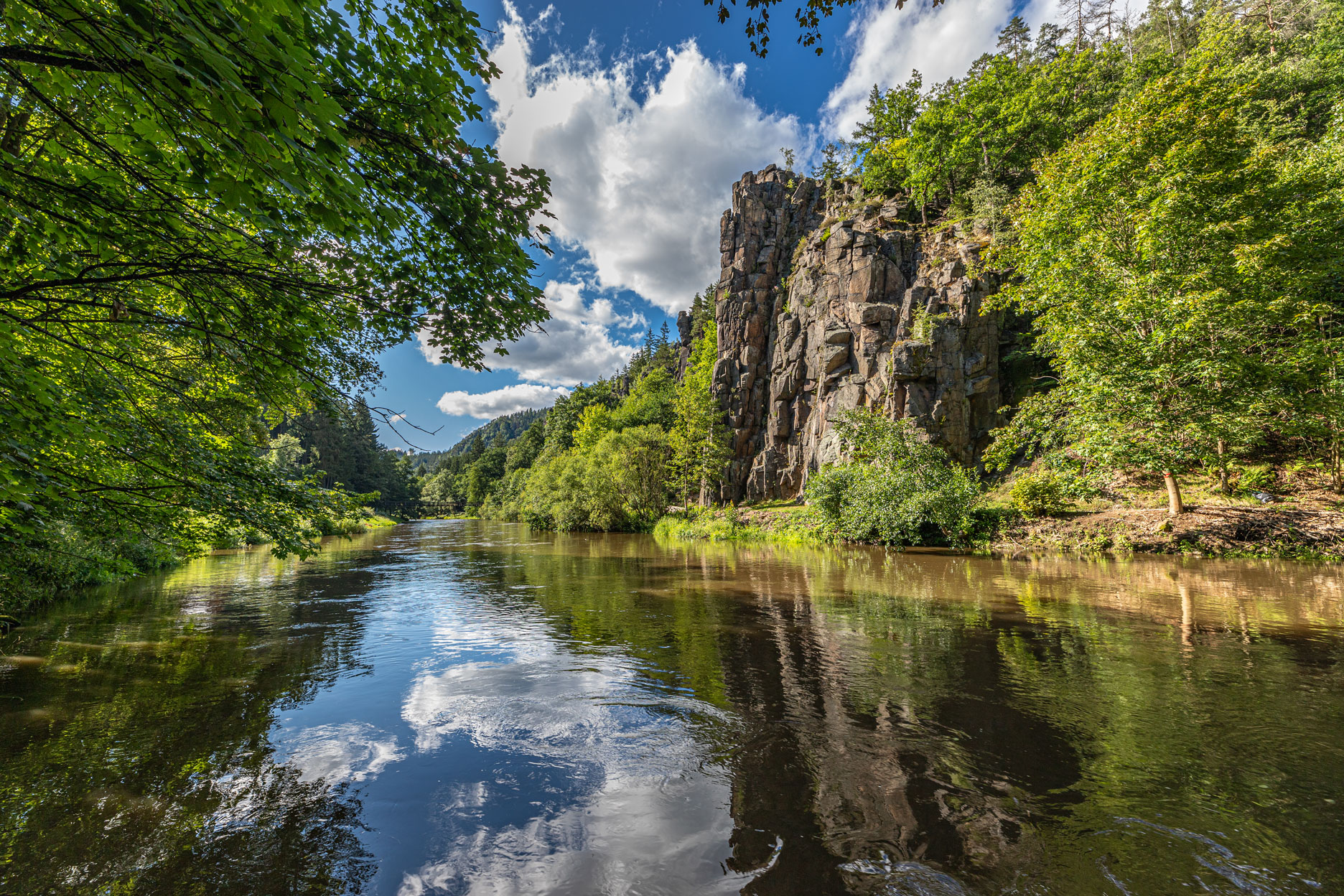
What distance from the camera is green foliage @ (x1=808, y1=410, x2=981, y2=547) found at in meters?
20.0

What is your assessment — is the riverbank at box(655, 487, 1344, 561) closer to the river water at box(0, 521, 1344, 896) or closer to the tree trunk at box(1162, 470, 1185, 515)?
the tree trunk at box(1162, 470, 1185, 515)

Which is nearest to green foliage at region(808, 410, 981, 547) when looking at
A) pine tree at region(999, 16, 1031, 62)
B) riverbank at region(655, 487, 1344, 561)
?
riverbank at region(655, 487, 1344, 561)

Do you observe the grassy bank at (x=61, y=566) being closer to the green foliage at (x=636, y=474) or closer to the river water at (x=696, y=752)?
the river water at (x=696, y=752)

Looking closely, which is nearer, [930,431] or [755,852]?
[755,852]

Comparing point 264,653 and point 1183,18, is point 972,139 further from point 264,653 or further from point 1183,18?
point 264,653

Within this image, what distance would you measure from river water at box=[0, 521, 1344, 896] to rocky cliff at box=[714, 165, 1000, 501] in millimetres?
22416

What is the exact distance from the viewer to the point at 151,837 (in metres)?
3.39

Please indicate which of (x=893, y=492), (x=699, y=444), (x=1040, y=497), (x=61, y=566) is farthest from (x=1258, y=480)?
(x=699, y=444)

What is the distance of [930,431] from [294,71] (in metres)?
32.8

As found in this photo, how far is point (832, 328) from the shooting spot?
36.2m

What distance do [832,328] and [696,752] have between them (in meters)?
35.6

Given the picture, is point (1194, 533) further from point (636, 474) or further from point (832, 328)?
point (636, 474)

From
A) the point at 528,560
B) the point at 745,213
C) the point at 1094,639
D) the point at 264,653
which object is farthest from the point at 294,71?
the point at 745,213

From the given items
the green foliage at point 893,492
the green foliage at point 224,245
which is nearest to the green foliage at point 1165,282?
the green foliage at point 893,492
